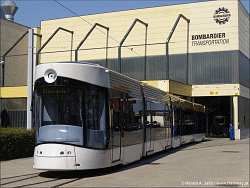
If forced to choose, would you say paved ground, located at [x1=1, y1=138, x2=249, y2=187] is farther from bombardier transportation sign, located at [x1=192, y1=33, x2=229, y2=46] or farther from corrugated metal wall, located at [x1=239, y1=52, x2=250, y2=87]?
corrugated metal wall, located at [x1=239, y1=52, x2=250, y2=87]

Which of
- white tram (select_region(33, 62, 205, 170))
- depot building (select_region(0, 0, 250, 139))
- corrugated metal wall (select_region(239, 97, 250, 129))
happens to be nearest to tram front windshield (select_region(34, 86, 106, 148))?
white tram (select_region(33, 62, 205, 170))

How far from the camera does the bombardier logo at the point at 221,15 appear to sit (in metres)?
38.4

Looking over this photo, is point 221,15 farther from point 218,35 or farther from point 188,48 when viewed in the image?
point 188,48

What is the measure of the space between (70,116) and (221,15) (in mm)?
30593

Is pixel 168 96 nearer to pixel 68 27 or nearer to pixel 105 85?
pixel 105 85

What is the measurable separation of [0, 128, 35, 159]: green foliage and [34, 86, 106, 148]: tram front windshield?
5.51 meters

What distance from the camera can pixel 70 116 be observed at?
36.5 ft

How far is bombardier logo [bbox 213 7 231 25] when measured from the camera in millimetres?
38375

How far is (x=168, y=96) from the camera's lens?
21641mm

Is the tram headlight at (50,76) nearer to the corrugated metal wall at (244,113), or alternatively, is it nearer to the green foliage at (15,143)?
the green foliage at (15,143)

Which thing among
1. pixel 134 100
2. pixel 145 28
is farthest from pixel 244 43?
pixel 134 100

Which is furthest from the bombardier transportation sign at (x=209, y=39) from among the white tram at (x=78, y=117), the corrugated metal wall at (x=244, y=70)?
the white tram at (x=78, y=117)

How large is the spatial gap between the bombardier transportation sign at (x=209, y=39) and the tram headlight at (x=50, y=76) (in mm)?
29223

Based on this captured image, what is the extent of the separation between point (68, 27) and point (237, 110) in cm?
2093
